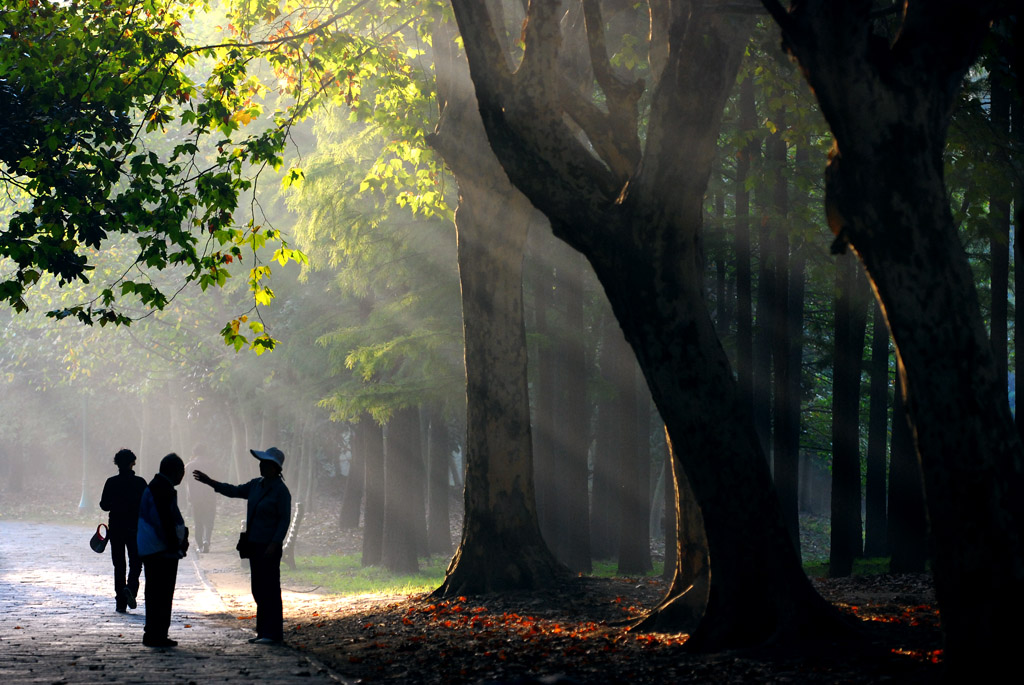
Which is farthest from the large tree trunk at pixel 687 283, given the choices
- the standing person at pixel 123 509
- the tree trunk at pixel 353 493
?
the tree trunk at pixel 353 493

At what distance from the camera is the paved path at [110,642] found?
880 centimetres

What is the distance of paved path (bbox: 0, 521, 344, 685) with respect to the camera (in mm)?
8797

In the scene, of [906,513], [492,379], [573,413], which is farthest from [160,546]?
[906,513]

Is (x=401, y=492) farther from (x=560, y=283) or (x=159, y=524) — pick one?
(x=159, y=524)

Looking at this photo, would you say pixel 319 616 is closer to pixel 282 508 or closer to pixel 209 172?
pixel 282 508

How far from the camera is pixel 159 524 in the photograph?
36.7 feet

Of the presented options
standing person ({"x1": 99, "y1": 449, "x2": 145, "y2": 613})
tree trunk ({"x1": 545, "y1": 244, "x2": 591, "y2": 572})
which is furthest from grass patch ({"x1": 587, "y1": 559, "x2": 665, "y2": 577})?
standing person ({"x1": 99, "y1": 449, "x2": 145, "y2": 613})

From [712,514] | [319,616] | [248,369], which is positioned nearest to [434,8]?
[319,616]

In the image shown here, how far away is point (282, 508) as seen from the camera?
451 inches

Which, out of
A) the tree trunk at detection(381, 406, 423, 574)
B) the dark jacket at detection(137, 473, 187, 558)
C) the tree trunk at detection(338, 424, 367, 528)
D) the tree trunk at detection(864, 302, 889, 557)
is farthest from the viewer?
the tree trunk at detection(338, 424, 367, 528)

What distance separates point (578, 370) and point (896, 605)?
9861 millimetres

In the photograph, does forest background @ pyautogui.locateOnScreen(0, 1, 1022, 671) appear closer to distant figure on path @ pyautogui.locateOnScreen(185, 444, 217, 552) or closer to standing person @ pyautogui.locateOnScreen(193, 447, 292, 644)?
standing person @ pyautogui.locateOnScreen(193, 447, 292, 644)

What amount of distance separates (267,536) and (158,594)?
1.22m

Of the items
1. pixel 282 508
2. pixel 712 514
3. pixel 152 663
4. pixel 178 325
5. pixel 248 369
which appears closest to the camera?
pixel 712 514
